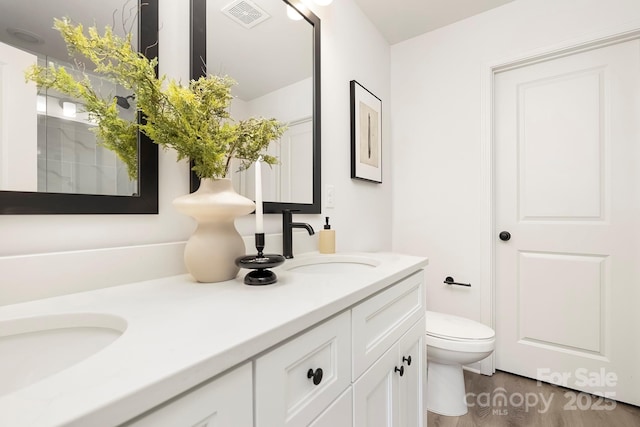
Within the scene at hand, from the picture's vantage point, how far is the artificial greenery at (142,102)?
652 millimetres

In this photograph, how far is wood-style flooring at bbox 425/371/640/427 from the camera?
4.62 feet

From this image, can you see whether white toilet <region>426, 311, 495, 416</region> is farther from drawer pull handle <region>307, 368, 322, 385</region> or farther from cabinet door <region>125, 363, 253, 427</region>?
cabinet door <region>125, 363, 253, 427</region>

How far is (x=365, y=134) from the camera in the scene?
5.93 feet

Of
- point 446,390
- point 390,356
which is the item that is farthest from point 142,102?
point 446,390

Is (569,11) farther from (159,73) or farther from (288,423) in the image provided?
(288,423)

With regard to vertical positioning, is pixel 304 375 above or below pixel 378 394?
above

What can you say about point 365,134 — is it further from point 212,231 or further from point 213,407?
point 213,407

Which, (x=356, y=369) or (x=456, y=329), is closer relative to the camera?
(x=356, y=369)

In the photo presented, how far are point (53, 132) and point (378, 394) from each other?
105 centimetres

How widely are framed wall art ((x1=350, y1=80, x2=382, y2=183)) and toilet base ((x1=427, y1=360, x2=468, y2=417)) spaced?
3.64 ft

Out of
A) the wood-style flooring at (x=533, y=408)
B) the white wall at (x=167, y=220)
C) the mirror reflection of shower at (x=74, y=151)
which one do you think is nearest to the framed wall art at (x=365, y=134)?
the white wall at (x=167, y=220)

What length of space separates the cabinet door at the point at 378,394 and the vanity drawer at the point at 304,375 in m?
0.09

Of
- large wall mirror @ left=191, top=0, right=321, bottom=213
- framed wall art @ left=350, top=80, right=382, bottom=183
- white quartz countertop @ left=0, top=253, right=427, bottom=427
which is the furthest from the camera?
framed wall art @ left=350, top=80, right=382, bottom=183

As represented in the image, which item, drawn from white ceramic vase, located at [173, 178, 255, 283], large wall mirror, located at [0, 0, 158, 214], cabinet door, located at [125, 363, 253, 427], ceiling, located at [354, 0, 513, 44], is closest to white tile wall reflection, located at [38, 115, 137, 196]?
large wall mirror, located at [0, 0, 158, 214]
